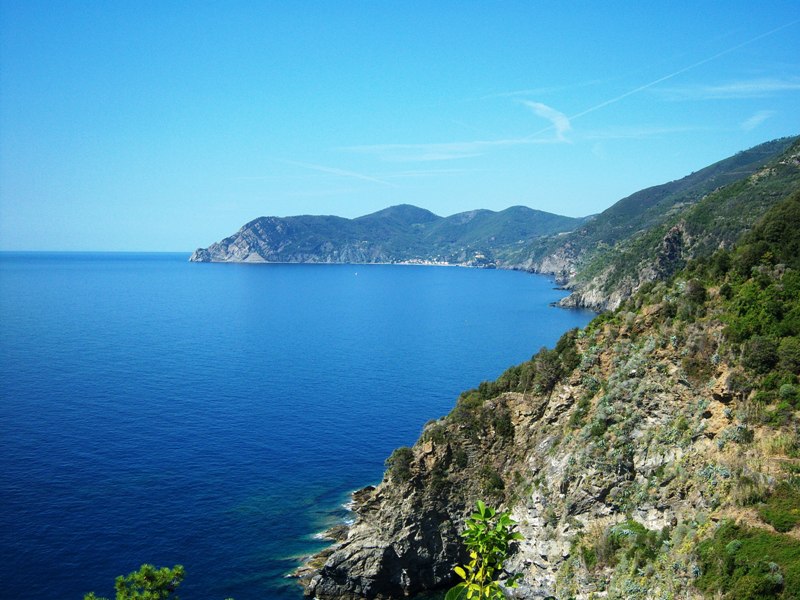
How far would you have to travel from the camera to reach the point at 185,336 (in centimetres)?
13425

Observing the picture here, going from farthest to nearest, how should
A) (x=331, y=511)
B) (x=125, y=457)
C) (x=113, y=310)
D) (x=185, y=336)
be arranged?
(x=113, y=310) < (x=185, y=336) < (x=125, y=457) < (x=331, y=511)

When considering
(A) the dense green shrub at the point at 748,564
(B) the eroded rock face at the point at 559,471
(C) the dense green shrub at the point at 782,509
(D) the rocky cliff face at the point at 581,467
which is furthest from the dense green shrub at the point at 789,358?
(A) the dense green shrub at the point at 748,564

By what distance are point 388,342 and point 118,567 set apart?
93.4 metres

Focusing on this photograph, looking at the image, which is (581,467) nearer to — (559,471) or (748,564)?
(559,471)

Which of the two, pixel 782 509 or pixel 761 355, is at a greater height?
pixel 761 355

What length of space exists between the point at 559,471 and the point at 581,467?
7.04 ft

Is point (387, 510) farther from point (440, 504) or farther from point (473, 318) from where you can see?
point (473, 318)

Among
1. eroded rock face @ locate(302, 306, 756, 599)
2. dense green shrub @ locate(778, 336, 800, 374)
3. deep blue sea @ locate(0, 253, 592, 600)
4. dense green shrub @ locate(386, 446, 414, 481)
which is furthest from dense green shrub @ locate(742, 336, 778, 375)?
deep blue sea @ locate(0, 253, 592, 600)

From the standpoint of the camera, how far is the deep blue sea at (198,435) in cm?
4825

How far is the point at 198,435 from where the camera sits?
73188 mm

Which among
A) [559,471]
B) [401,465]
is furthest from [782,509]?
[401,465]

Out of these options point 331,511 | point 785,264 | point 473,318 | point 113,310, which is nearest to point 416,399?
point 331,511

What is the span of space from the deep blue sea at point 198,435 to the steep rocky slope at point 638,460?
36.2ft

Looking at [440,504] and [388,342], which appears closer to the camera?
[440,504]
